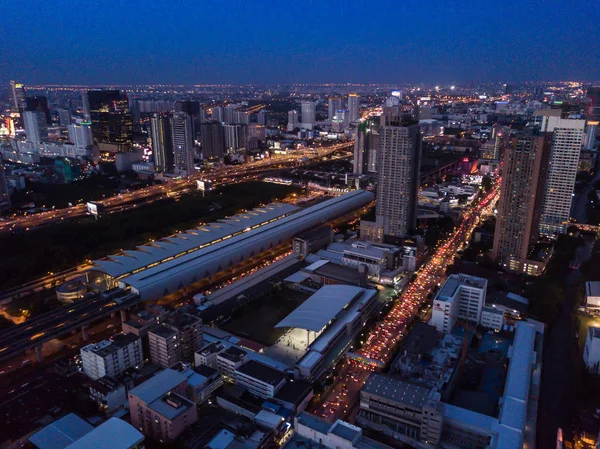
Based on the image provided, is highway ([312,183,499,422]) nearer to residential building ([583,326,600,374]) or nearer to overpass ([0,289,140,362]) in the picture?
residential building ([583,326,600,374])

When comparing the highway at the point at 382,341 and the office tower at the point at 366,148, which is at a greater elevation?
the office tower at the point at 366,148

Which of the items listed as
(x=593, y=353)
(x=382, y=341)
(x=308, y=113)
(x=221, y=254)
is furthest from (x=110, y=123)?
(x=593, y=353)

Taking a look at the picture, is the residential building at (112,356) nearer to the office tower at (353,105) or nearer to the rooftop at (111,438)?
the rooftop at (111,438)

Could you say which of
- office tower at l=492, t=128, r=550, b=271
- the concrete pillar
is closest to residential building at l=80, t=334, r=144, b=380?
the concrete pillar

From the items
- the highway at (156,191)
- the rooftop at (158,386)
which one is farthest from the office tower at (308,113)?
the rooftop at (158,386)

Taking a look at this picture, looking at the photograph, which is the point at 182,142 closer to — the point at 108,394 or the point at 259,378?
the point at 108,394

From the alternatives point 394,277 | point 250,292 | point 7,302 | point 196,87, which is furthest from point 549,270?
point 196,87
